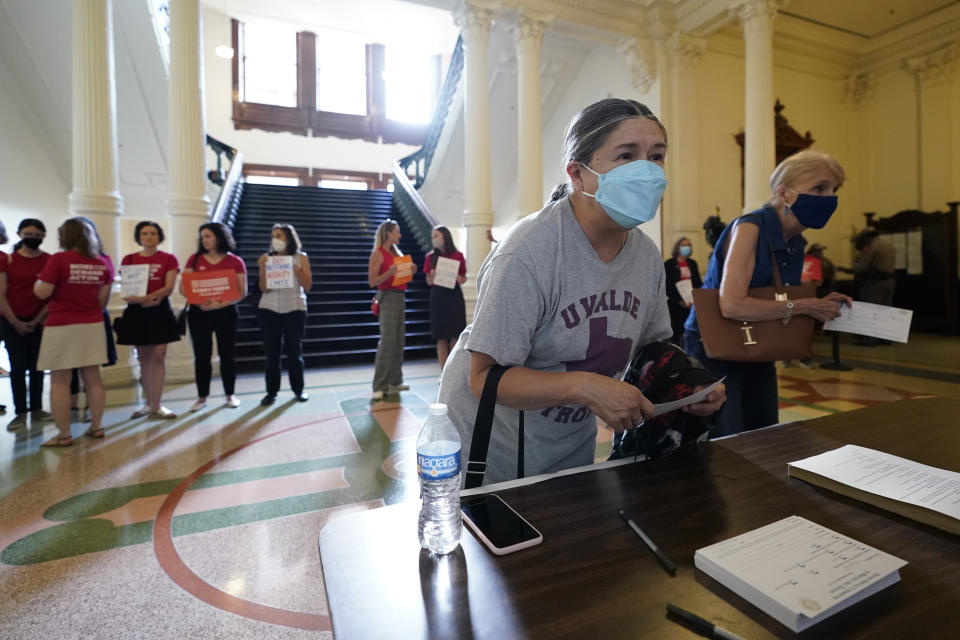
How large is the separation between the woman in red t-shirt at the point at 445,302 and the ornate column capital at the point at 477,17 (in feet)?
11.7

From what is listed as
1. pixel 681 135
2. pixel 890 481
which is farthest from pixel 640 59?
pixel 890 481

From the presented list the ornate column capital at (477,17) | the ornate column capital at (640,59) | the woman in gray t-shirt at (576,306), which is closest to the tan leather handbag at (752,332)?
the woman in gray t-shirt at (576,306)

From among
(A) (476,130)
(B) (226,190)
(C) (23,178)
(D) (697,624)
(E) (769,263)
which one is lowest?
(D) (697,624)

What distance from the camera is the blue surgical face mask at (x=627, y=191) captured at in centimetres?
112

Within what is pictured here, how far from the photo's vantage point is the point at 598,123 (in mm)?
1144

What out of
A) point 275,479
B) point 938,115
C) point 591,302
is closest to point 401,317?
point 275,479

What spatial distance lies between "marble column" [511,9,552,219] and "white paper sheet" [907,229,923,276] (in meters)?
7.42

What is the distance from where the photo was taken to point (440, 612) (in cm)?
63

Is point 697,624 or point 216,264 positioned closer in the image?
point 697,624

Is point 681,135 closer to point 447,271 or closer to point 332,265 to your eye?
point 447,271

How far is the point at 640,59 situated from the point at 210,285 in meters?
7.30

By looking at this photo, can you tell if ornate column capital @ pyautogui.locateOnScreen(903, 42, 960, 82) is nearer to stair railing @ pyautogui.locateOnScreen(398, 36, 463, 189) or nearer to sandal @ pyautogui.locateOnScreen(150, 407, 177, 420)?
stair railing @ pyautogui.locateOnScreen(398, 36, 463, 189)

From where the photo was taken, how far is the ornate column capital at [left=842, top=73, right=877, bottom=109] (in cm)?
978

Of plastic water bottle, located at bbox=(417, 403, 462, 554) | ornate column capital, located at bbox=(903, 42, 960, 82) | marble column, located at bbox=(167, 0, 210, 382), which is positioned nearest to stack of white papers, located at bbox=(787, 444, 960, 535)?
plastic water bottle, located at bbox=(417, 403, 462, 554)
